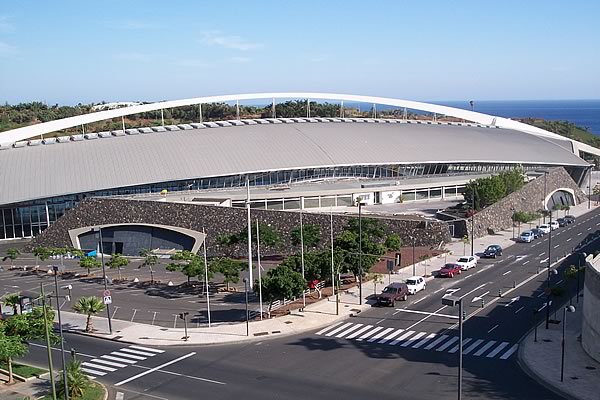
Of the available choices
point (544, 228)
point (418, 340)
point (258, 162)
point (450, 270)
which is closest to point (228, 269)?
point (418, 340)

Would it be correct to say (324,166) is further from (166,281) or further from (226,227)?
(166,281)

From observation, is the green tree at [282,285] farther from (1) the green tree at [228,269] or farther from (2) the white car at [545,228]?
(2) the white car at [545,228]

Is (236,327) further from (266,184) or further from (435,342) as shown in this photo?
(266,184)

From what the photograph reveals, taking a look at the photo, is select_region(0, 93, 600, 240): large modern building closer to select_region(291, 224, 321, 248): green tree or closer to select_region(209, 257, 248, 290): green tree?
select_region(291, 224, 321, 248): green tree

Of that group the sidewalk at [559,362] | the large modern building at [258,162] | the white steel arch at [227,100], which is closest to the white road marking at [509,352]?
the sidewalk at [559,362]

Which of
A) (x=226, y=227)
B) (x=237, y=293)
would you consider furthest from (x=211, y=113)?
(x=237, y=293)

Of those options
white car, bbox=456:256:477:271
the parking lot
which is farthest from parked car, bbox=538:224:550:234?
the parking lot
